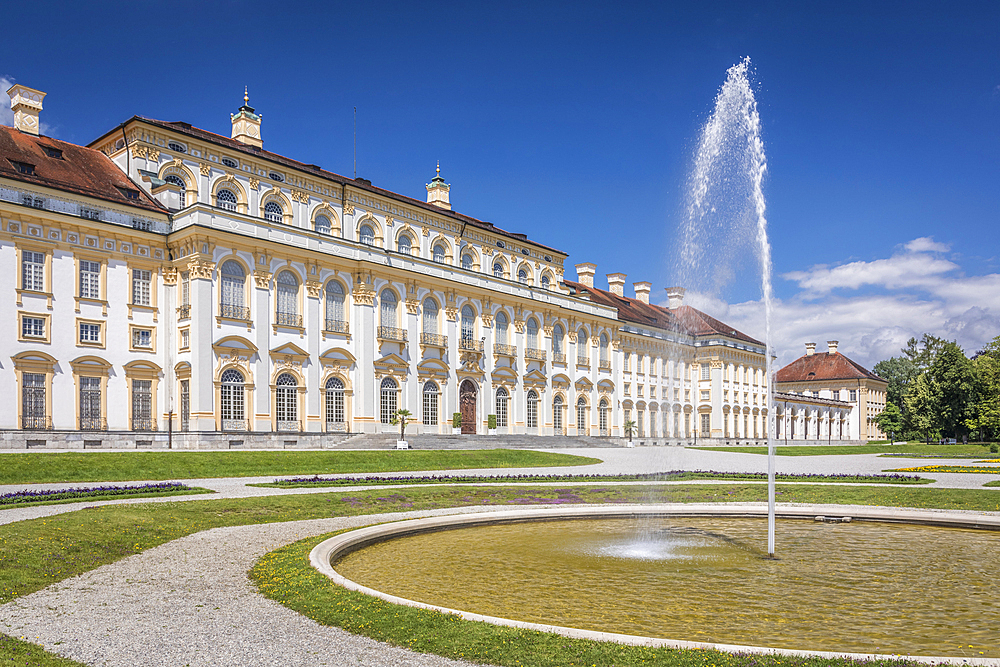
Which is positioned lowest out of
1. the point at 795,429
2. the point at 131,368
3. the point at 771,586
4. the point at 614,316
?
the point at 795,429

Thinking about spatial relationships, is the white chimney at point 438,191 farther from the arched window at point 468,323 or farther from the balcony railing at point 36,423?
the balcony railing at point 36,423

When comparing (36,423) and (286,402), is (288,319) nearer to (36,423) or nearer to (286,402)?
(286,402)

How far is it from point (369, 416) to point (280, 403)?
6.25 meters

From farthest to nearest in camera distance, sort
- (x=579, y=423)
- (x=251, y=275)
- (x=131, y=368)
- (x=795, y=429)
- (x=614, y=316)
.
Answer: (x=795, y=429) → (x=614, y=316) → (x=579, y=423) → (x=251, y=275) → (x=131, y=368)

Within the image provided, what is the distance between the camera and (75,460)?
90.5ft

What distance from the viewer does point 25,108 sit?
4484cm

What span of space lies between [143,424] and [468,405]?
950 inches

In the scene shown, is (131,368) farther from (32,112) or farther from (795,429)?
(795,429)

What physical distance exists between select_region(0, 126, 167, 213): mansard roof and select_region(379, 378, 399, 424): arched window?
1769 cm

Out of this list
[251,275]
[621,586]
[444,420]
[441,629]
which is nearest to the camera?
[441,629]

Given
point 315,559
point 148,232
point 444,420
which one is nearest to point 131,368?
point 148,232

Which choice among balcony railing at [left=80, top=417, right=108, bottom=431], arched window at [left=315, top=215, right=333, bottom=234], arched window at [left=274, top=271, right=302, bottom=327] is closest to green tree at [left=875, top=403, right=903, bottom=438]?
arched window at [left=315, top=215, right=333, bottom=234]

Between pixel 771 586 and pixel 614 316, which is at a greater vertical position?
pixel 614 316

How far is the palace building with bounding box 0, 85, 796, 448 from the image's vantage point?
1531 inches
